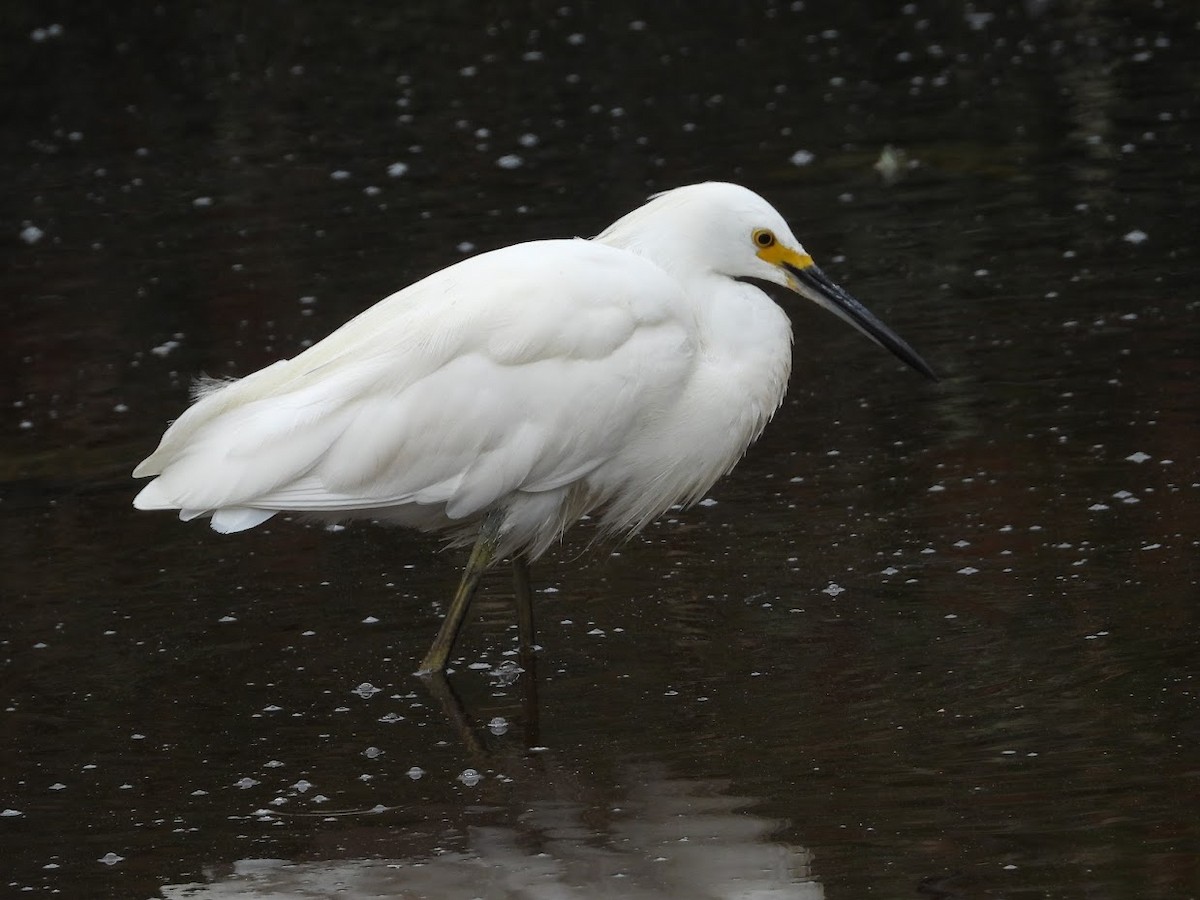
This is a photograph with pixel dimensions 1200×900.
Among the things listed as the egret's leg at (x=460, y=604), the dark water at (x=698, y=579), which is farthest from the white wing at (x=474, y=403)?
the dark water at (x=698, y=579)

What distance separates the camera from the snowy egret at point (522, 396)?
17.6 ft

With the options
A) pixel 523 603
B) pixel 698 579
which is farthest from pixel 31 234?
pixel 523 603

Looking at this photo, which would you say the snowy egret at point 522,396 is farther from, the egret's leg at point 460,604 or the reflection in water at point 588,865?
the reflection in water at point 588,865

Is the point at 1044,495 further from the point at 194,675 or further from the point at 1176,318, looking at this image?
the point at 194,675

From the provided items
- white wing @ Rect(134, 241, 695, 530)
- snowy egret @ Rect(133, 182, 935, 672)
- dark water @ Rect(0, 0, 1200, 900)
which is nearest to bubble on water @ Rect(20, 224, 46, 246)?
dark water @ Rect(0, 0, 1200, 900)

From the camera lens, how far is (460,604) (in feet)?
18.2

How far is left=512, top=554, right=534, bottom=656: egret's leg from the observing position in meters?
5.73

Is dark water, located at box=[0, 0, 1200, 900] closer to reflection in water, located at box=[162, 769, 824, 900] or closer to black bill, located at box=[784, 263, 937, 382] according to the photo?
reflection in water, located at box=[162, 769, 824, 900]

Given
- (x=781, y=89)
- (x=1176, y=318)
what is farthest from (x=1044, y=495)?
(x=781, y=89)

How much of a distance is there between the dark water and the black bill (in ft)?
2.13

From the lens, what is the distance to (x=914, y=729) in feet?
16.0

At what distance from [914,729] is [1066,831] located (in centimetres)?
70

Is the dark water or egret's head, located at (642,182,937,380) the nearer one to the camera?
the dark water

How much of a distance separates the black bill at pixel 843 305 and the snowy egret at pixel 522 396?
0.03m
